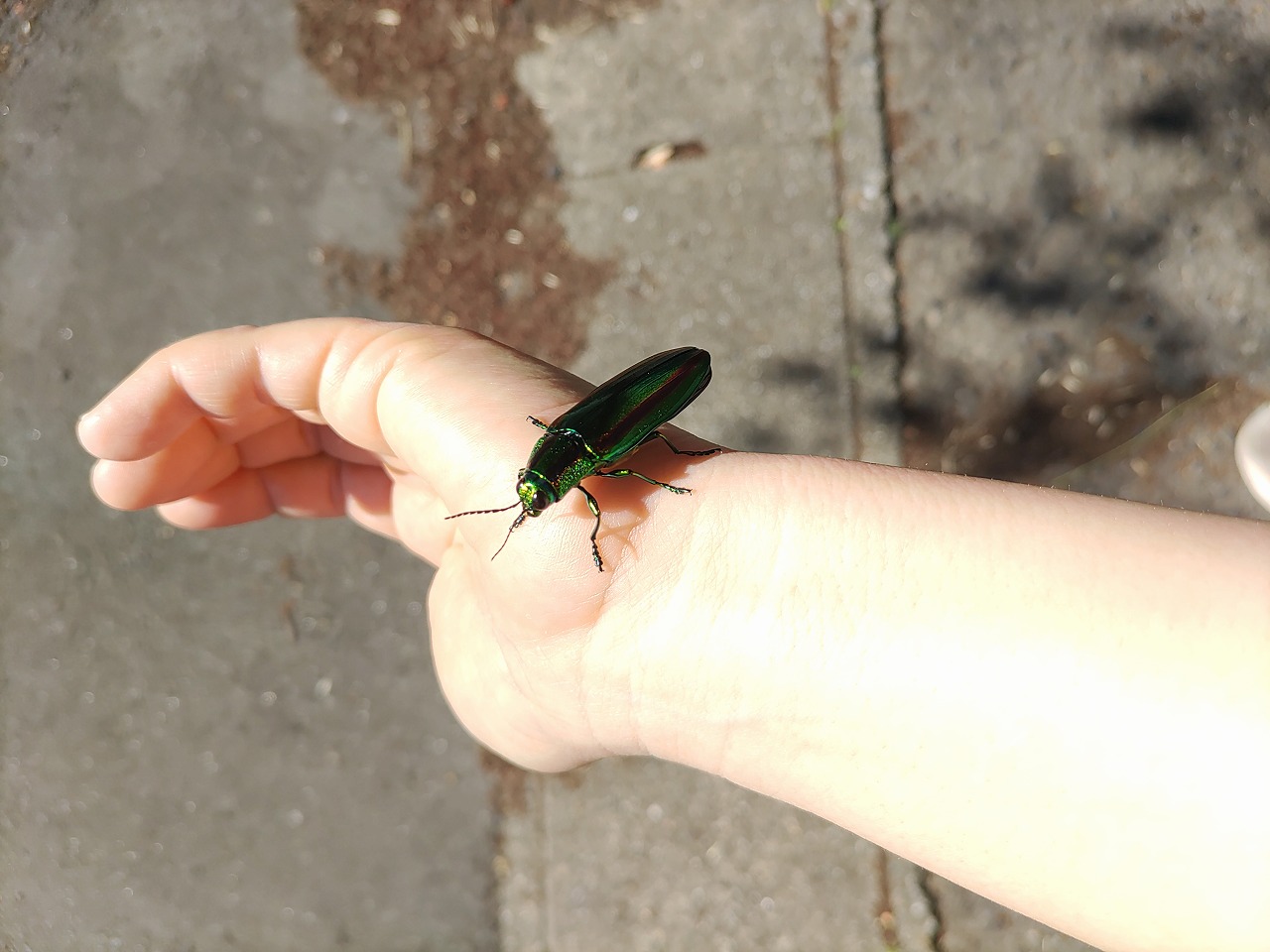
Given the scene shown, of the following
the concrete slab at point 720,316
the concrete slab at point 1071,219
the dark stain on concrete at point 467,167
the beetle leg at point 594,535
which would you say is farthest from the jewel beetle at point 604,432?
the concrete slab at point 1071,219

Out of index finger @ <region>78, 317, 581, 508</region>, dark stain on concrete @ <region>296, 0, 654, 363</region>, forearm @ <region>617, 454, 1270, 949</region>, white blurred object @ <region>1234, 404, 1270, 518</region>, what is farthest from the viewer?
dark stain on concrete @ <region>296, 0, 654, 363</region>

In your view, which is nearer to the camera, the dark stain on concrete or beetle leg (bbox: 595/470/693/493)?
beetle leg (bbox: 595/470/693/493)

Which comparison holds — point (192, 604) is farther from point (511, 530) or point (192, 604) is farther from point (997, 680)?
point (997, 680)

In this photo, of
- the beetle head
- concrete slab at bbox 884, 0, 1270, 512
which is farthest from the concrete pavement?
the beetle head

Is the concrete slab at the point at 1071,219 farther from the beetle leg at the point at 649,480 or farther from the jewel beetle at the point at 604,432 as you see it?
the beetle leg at the point at 649,480

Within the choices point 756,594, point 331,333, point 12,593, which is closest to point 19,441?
point 12,593

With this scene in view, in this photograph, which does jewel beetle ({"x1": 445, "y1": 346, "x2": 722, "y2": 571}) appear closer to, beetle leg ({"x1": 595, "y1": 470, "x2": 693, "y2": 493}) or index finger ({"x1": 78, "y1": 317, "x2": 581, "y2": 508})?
beetle leg ({"x1": 595, "y1": 470, "x2": 693, "y2": 493})

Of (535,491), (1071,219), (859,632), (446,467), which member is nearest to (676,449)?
(535,491)

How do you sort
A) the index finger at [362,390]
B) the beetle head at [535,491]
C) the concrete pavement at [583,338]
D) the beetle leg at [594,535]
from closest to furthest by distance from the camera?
the beetle head at [535,491] < the beetle leg at [594,535] < the index finger at [362,390] < the concrete pavement at [583,338]
